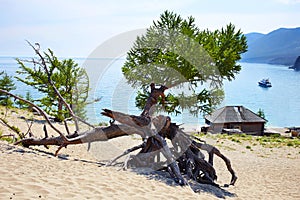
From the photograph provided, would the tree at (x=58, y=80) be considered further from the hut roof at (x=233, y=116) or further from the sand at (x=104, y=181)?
the hut roof at (x=233, y=116)

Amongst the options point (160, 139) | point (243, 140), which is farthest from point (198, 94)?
point (243, 140)

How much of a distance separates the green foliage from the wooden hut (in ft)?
64.7

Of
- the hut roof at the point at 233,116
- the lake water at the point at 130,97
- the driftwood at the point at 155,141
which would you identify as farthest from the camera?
the hut roof at the point at 233,116

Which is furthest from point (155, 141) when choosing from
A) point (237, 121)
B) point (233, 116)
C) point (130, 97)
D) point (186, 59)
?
point (233, 116)

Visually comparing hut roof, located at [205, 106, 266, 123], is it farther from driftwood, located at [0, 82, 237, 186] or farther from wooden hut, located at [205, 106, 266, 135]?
driftwood, located at [0, 82, 237, 186]

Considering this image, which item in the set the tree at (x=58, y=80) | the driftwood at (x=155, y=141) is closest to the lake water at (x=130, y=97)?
the tree at (x=58, y=80)

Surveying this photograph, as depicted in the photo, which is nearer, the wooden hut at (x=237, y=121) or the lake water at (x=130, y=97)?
the lake water at (x=130, y=97)

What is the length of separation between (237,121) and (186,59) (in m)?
22.9

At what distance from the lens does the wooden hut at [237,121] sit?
30.4 m

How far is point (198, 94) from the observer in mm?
10648

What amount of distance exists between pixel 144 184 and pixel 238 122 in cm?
2563

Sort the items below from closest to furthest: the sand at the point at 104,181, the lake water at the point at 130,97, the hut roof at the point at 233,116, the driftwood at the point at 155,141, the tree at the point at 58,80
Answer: the sand at the point at 104,181, the driftwood at the point at 155,141, the lake water at the point at 130,97, the tree at the point at 58,80, the hut roof at the point at 233,116

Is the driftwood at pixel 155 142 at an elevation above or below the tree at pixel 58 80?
below

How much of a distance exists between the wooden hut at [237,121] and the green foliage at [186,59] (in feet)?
64.7
